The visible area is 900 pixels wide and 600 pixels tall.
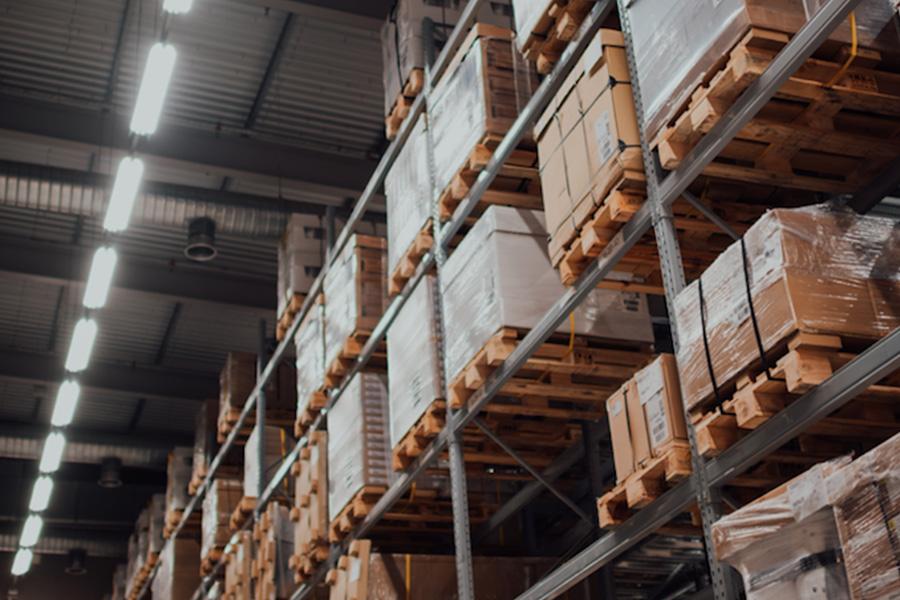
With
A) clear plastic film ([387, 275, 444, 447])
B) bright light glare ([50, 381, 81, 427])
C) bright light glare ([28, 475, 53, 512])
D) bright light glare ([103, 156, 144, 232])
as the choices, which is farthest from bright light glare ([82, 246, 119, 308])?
bright light glare ([28, 475, 53, 512])

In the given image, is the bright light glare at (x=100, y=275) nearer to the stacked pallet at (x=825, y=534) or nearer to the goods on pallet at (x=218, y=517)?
the goods on pallet at (x=218, y=517)

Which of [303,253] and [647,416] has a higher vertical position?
[303,253]

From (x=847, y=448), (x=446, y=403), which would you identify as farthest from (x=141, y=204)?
(x=847, y=448)

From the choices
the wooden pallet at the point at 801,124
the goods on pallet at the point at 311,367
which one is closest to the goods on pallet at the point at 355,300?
the goods on pallet at the point at 311,367

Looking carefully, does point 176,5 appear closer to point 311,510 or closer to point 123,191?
point 123,191

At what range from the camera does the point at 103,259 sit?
41.5 ft

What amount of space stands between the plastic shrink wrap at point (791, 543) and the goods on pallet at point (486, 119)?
3721 millimetres

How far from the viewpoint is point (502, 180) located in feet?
26.9

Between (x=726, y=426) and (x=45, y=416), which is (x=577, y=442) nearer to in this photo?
(x=726, y=426)

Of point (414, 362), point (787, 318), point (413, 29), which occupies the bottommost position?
point (787, 318)

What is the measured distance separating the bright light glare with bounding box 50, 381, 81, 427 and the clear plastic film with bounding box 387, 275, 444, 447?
7.80 meters

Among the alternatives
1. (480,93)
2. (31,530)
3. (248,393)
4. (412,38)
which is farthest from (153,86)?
(31,530)

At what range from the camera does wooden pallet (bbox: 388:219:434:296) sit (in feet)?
28.8

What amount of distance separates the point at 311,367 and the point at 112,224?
2434mm
